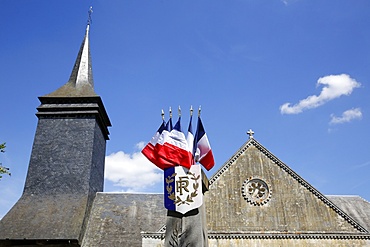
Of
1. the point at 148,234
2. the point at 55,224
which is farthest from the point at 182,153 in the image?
the point at 55,224

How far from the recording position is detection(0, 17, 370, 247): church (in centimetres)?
1797

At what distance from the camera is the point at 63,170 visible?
2375cm

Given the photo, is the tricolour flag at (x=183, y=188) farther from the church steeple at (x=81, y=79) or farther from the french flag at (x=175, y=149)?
the church steeple at (x=81, y=79)

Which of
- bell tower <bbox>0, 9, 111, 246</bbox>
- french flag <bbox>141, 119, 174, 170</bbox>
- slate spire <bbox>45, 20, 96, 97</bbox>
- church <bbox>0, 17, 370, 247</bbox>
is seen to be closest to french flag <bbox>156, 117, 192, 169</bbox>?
french flag <bbox>141, 119, 174, 170</bbox>

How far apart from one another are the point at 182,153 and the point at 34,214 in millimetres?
15563

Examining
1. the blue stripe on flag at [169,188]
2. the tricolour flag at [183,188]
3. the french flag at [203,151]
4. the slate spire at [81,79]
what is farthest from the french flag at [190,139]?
the slate spire at [81,79]

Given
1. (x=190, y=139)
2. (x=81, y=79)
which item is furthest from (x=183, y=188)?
(x=81, y=79)

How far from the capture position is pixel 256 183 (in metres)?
19.2

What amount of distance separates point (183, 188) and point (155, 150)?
130 cm

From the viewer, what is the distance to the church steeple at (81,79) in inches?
Answer: 1033

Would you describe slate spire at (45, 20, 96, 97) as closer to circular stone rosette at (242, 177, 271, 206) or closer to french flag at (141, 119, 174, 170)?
circular stone rosette at (242, 177, 271, 206)

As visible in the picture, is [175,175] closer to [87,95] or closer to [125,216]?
[125,216]

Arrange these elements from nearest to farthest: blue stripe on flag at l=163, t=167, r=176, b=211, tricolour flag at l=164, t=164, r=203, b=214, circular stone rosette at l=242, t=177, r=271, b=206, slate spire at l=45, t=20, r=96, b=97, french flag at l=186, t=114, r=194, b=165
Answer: tricolour flag at l=164, t=164, r=203, b=214 → blue stripe on flag at l=163, t=167, r=176, b=211 → french flag at l=186, t=114, r=194, b=165 → circular stone rosette at l=242, t=177, r=271, b=206 → slate spire at l=45, t=20, r=96, b=97

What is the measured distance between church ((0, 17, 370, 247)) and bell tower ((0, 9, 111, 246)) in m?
0.06
